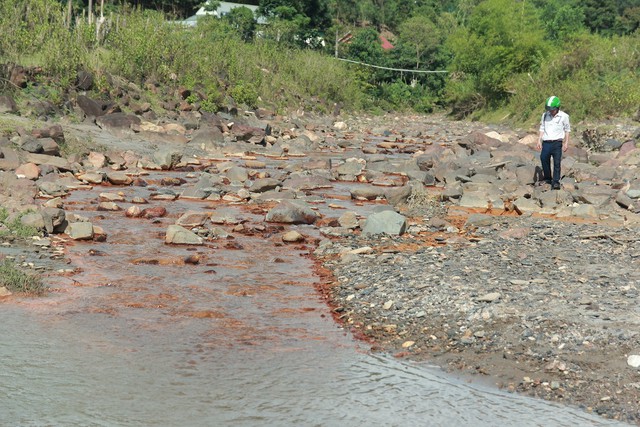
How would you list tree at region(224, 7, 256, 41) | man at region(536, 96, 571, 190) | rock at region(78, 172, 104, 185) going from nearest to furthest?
1. man at region(536, 96, 571, 190)
2. rock at region(78, 172, 104, 185)
3. tree at region(224, 7, 256, 41)

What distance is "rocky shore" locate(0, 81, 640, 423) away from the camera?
744 cm

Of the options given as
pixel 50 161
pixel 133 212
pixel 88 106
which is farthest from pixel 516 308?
pixel 88 106

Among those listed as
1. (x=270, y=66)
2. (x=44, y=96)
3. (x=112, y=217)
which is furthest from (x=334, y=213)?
(x=270, y=66)

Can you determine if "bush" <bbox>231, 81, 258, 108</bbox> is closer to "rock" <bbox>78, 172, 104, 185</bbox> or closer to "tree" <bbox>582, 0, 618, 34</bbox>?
"rock" <bbox>78, 172, 104, 185</bbox>

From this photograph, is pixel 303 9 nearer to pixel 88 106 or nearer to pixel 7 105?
pixel 88 106

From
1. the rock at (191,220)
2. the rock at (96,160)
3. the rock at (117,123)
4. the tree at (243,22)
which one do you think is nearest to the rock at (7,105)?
the rock at (117,123)

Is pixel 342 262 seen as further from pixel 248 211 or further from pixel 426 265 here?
pixel 248 211

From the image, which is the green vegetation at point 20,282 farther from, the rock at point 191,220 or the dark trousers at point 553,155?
the dark trousers at point 553,155

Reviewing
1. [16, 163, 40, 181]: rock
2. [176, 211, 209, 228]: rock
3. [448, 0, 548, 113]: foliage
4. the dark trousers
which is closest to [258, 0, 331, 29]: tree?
[448, 0, 548, 113]: foliage

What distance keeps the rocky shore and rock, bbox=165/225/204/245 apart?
28mm

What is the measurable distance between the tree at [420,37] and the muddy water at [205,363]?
45117mm

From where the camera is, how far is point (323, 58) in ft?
147

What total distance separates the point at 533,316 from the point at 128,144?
52.9 ft

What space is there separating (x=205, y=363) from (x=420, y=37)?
162ft
